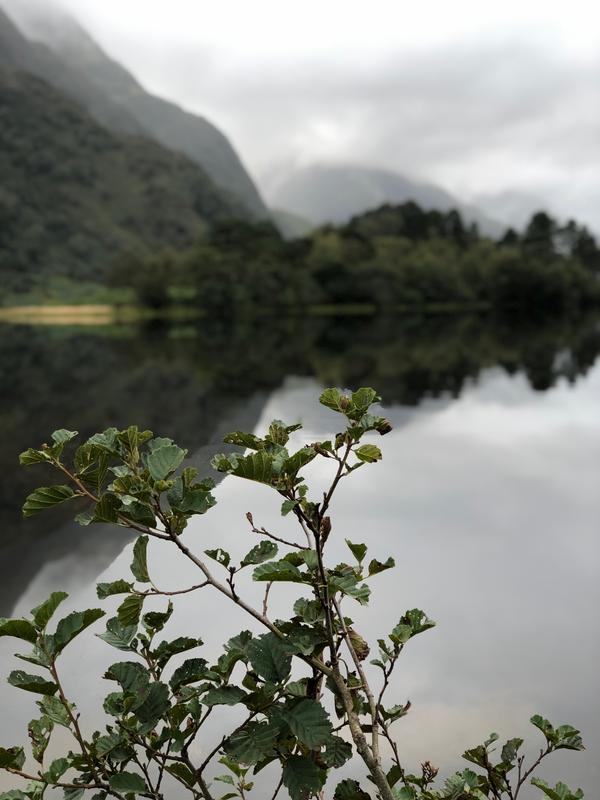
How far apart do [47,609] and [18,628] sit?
0.22 feet

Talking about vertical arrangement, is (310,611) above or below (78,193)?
below

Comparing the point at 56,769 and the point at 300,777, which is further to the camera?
the point at 56,769

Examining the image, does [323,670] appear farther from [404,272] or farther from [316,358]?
[404,272]

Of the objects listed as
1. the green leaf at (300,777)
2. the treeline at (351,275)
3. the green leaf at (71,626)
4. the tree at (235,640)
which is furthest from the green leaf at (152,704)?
the treeline at (351,275)

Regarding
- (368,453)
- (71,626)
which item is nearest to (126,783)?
(71,626)

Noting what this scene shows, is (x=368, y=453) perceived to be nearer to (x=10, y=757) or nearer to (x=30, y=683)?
(x=30, y=683)

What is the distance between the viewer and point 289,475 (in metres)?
1.62

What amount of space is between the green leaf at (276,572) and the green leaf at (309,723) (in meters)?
0.26

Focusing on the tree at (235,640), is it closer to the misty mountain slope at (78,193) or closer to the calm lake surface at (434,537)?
the calm lake surface at (434,537)

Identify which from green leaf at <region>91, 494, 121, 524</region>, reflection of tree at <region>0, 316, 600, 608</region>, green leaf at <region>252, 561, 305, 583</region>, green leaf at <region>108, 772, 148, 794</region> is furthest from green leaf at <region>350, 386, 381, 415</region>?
reflection of tree at <region>0, 316, 600, 608</region>

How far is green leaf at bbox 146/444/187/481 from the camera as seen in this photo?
160 centimetres

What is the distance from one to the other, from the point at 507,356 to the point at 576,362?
7.32 feet

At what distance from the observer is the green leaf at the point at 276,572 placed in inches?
60.4

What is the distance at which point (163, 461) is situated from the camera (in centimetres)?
162
